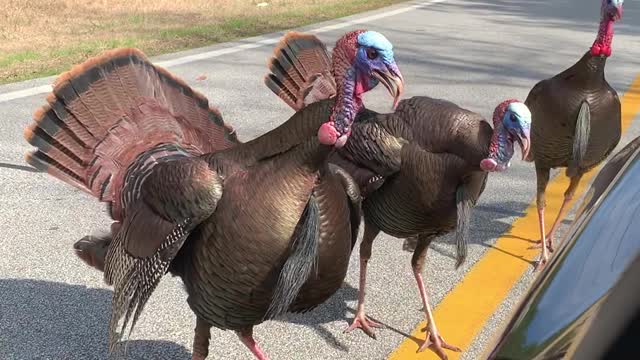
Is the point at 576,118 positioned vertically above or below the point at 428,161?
below

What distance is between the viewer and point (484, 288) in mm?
3877

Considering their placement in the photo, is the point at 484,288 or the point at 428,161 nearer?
the point at 428,161

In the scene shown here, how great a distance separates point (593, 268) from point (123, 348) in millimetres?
2553

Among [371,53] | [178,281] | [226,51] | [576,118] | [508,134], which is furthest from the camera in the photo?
[226,51]

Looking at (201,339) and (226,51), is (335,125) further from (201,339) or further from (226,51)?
(226,51)

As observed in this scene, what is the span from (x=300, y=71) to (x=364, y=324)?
4.17 ft

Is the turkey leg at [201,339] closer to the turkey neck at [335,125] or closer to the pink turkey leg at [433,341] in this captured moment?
the turkey neck at [335,125]

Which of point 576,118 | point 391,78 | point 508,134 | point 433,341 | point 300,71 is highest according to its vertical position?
point 391,78

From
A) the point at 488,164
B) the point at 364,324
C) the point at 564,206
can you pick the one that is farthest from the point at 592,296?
the point at 564,206

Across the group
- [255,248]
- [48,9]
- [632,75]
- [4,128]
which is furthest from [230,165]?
[48,9]

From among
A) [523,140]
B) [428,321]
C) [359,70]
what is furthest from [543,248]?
[359,70]

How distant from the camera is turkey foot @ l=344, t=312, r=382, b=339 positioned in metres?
3.46

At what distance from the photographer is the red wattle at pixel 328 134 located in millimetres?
2424

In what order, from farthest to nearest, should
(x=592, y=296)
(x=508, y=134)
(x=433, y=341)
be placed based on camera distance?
(x=433, y=341) < (x=508, y=134) < (x=592, y=296)
